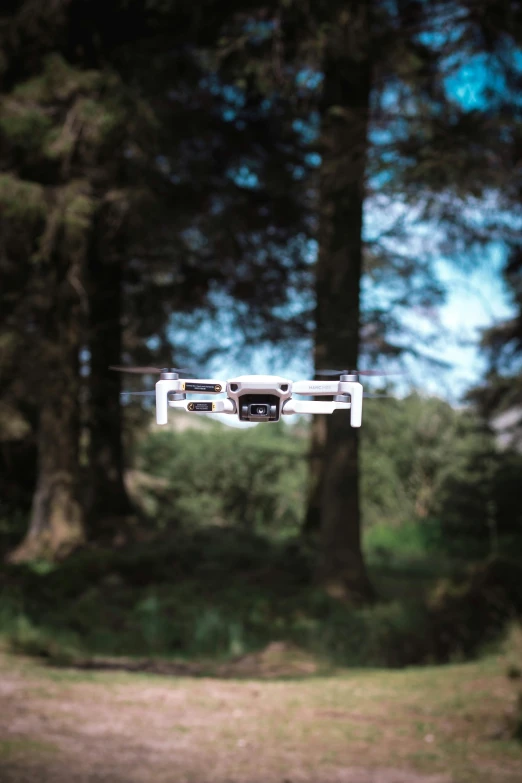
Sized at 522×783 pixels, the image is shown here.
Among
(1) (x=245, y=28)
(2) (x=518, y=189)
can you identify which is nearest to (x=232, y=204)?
(1) (x=245, y=28)

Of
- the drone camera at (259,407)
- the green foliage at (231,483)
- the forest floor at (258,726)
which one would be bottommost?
the forest floor at (258,726)

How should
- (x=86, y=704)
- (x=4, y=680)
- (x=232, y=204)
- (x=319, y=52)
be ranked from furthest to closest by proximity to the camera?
(x=4, y=680), (x=86, y=704), (x=232, y=204), (x=319, y=52)

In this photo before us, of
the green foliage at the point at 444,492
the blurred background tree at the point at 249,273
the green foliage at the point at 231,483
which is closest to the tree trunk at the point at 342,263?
the blurred background tree at the point at 249,273

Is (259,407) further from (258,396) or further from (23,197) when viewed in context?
(23,197)

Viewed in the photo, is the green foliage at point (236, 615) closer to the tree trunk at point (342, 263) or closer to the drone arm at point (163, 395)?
the tree trunk at point (342, 263)

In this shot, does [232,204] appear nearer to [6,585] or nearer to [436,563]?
[6,585]

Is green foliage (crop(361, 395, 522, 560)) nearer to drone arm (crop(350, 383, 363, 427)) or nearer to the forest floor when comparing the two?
the forest floor

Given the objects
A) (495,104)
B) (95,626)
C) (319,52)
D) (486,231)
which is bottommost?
(95,626)
